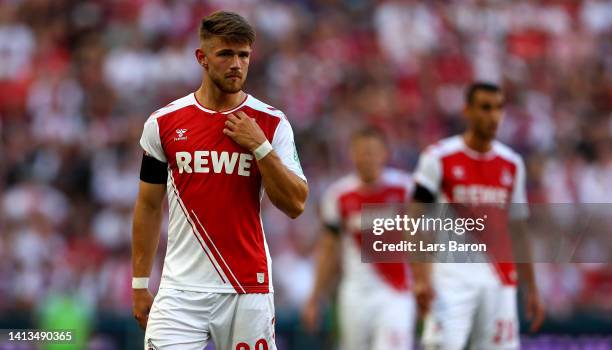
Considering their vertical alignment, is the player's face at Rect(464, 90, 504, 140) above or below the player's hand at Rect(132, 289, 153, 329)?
above

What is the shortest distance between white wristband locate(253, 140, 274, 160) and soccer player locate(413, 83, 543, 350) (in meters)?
3.32

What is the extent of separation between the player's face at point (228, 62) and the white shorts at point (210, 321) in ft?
3.47

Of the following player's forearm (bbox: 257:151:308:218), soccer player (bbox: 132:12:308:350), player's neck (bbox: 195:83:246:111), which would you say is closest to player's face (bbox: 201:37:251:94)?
soccer player (bbox: 132:12:308:350)

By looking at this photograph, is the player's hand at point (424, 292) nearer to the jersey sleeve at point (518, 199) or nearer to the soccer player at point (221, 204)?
the jersey sleeve at point (518, 199)

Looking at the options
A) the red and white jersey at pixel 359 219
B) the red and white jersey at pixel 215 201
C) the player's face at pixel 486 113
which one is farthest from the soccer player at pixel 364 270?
the red and white jersey at pixel 215 201

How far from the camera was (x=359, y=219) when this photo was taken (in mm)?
10945

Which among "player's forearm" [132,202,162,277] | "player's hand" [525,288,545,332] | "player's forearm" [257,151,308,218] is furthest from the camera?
"player's hand" [525,288,545,332]

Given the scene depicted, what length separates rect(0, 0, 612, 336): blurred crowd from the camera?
594 inches

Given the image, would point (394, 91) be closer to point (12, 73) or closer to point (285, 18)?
point (285, 18)

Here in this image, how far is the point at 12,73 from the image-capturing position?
56.9 ft

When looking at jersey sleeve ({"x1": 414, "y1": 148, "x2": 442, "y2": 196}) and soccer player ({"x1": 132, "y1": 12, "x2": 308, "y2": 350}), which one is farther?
jersey sleeve ({"x1": 414, "y1": 148, "x2": 442, "y2": 196})

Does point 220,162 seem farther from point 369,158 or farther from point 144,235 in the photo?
point 369,158

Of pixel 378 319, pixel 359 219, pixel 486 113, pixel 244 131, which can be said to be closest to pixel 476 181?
pixel 486 113

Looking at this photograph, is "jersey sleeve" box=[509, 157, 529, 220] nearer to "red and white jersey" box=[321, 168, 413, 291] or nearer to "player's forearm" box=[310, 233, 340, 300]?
"red and white jersey" box=[321, 168, 413, 291]
